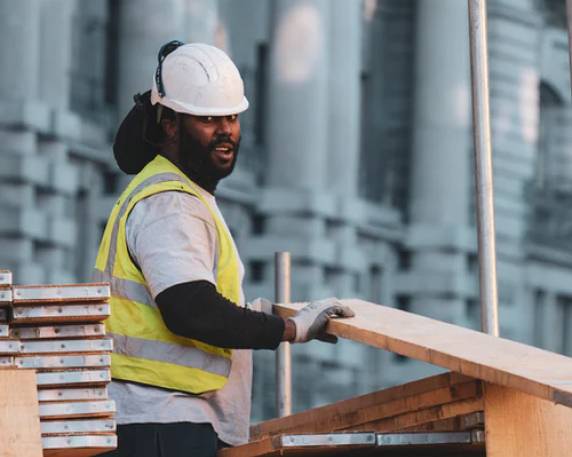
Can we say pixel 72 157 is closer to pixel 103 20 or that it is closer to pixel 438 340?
pixel 103 20

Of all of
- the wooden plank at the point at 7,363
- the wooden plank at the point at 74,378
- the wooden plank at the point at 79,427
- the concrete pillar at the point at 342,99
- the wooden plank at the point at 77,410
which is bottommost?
the wooden plank at the point at 79,427

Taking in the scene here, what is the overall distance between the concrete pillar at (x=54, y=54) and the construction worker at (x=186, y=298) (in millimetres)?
17130

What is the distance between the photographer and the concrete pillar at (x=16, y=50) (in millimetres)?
21703

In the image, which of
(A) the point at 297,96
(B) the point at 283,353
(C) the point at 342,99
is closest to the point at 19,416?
(B) the point at 283,353

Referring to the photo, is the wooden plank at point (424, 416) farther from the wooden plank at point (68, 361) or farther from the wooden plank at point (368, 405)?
the wooden plank at point (68, 361)

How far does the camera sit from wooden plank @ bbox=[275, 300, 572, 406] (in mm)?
4793

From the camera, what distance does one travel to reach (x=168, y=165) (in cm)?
565

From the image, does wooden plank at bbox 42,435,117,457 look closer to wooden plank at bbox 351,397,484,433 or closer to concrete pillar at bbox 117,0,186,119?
wooden plank at bbox 351,397,484,433

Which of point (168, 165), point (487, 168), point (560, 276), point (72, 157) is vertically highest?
point (560, 276)

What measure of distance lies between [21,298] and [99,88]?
2099 centimetres

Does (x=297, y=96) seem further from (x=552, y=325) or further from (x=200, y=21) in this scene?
(x=552, y=325)

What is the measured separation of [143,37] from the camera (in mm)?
25562

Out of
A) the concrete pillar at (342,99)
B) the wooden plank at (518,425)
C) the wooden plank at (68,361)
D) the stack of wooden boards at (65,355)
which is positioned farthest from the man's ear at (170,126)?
the concrete pillar at (342,99)

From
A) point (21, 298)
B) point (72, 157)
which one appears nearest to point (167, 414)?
point (21, 298)
